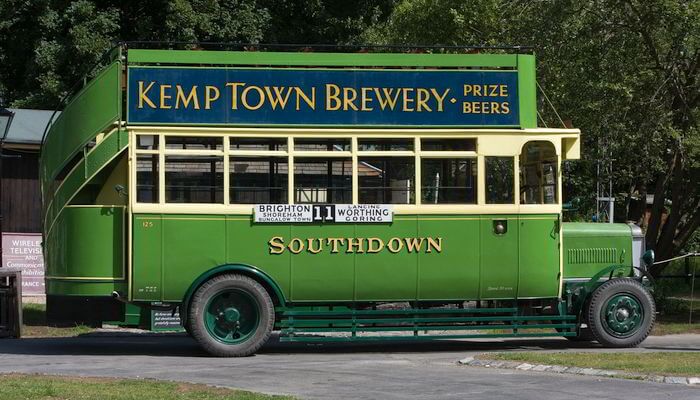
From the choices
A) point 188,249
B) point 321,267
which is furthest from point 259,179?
point 321,267

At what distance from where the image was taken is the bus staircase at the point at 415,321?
47.5 feet

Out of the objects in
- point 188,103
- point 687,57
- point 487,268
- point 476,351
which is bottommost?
point 476,351

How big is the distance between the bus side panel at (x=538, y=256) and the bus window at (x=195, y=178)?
3.95m

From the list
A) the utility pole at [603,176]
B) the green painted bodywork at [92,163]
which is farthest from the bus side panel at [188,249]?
the utility pole at [603,176]

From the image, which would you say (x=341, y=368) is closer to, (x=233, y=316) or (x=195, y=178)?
(x=233, y=316)

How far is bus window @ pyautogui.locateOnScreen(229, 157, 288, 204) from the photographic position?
1432cm

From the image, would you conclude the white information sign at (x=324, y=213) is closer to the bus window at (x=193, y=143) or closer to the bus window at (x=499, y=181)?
the bus window at (x=193, y=143)

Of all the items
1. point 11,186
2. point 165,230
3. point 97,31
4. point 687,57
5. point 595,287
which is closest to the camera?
point 165,230

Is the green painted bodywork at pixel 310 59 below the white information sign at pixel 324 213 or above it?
above

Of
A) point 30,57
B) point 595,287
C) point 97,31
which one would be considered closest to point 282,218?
point 595,287

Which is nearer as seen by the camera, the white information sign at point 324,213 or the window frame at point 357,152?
the window frame at point 357,152

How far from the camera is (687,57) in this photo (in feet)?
66.5

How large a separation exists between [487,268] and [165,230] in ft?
13.6

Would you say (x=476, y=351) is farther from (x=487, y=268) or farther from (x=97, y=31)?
(x=97, y=31)
